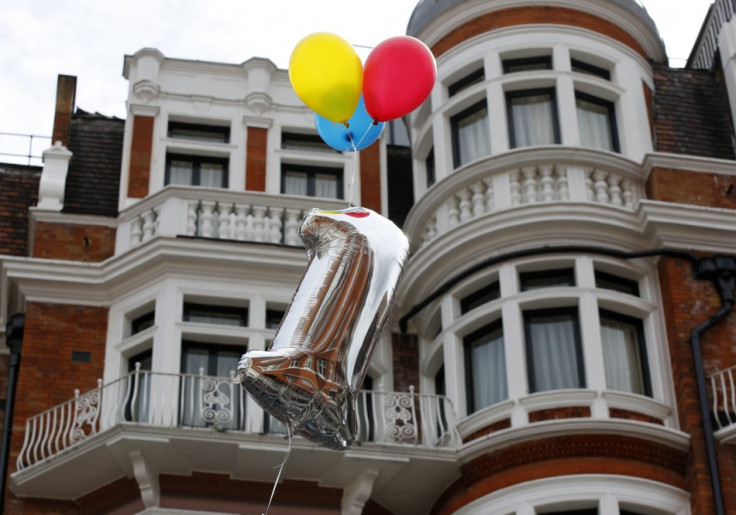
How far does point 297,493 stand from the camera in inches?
733

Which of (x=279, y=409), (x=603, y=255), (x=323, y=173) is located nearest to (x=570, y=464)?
(x=603, y=255)

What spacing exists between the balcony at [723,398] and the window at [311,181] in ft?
21.1

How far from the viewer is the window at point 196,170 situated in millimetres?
22281

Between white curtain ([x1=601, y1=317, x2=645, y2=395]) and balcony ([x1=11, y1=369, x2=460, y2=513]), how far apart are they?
2.06m

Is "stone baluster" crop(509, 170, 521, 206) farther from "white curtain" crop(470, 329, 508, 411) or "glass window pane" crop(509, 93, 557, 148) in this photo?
"white curtain" crop(470, 329, 508, 411)

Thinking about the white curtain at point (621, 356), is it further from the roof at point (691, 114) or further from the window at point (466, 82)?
the window at point (466, 82)


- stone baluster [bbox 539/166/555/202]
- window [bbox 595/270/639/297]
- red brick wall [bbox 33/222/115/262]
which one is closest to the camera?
window [bbox 595/270/639/297]

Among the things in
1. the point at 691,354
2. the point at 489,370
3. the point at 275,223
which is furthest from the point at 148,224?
the point at 691,354

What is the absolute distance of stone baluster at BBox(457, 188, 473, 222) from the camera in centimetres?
2034

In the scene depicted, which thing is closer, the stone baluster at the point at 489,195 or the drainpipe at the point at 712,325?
the drainpipe at the point at 712,325

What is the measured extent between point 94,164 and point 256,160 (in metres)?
2.38

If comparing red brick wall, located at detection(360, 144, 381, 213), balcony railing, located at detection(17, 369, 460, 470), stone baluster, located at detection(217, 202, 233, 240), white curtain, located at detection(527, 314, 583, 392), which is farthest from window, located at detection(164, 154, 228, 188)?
white curtain, located at detection(527, 314, 583, 392)

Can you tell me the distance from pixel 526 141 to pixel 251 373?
43.3ft

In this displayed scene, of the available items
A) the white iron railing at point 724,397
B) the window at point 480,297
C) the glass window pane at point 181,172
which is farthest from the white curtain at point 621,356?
the glass window pane at point 181,172
